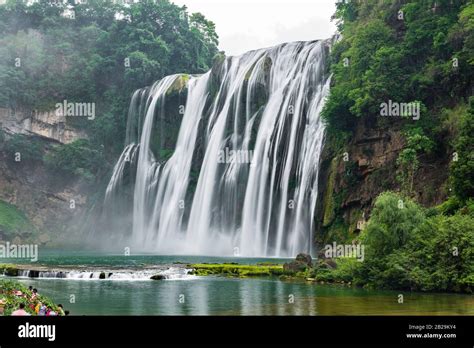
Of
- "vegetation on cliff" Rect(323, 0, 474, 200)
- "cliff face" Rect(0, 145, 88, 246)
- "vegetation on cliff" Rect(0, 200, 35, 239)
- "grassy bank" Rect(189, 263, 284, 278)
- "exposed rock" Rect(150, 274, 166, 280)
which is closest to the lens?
"exposed rock" Rect(150, 274, 166, 280)

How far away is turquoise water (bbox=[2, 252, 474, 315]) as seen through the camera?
19.9 metres

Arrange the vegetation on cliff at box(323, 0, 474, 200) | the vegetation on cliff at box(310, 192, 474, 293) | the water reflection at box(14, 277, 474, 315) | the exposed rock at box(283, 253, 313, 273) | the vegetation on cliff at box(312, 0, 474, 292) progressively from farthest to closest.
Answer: the vegetation on cliff at box(323, 0, 474, 200)
the vegetation on cliff at box(312, 0, 474, 292)
the exposed rock at box(283, 253, 313, 273)
the vegetation on cliff at box(310, 192, 474, 293)
the water reflection at box(14, 277, 474, 315)

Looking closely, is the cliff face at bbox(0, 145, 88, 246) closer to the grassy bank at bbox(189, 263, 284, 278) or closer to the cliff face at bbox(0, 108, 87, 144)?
the cliff face at bbox(0, 108, 87, 144)

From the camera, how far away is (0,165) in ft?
248

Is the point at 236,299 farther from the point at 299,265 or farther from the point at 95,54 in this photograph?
the point at 95,54

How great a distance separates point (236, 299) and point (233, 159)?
104 ft

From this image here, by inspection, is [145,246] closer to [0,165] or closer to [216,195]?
[216,195]

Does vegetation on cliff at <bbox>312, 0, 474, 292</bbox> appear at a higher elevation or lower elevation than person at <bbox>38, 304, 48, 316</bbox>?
higher

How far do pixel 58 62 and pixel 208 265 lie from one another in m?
53.6

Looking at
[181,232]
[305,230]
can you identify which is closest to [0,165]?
[181,232]

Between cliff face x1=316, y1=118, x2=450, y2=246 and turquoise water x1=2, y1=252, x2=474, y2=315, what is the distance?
13829 mm

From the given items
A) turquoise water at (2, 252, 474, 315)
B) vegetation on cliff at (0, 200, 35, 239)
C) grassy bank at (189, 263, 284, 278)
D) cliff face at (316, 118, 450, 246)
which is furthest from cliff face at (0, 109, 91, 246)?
Answer: turquoise water at (2, 252, 474, 315)

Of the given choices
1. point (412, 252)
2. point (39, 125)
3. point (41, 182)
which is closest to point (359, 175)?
point (412, 252)

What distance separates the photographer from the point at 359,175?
143 feet
